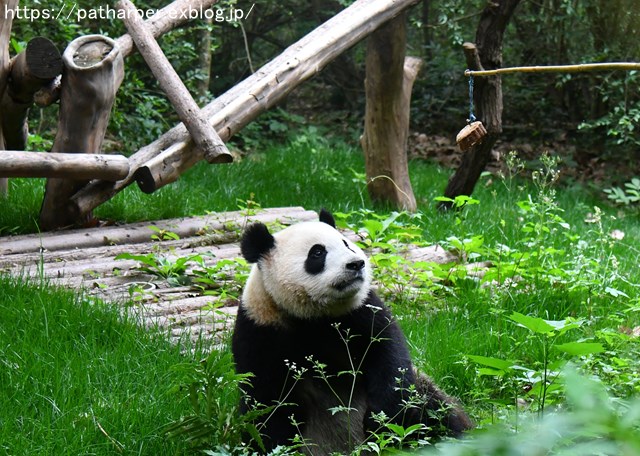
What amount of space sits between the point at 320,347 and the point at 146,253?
265cm

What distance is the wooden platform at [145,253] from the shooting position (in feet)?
15.1

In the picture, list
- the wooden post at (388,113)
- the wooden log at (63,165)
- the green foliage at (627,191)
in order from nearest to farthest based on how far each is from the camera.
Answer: the wooden log at (63,165) → the green foliage at (627,191) → the wooden post at (388,113)

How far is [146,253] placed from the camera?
556cm

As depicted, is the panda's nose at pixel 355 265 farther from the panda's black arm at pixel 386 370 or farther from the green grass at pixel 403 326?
the green grass at pixel 403 326

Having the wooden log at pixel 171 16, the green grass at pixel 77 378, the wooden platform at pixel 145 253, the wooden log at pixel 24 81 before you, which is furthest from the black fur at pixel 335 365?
the wooden log at pixel 171 16

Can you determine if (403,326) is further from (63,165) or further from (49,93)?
(49,93)

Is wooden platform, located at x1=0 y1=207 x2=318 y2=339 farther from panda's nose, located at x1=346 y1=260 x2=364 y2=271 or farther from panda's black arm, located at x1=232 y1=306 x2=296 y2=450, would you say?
panda's nose, located at x1=346 y1=260 x2=364 y2=271

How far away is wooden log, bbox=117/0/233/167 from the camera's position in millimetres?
5602

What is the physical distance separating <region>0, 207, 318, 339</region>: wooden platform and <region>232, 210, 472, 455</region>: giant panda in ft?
3.31

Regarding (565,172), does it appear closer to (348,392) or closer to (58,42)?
(58,42)

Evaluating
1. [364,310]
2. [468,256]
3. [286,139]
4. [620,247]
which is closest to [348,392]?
[364,310]

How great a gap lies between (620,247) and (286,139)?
501cm

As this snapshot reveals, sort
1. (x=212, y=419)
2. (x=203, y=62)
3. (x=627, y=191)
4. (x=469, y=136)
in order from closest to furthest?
(x=212, y=419)
(x=469, y=136)
(x=627, y=191)
(x=203, y=62)

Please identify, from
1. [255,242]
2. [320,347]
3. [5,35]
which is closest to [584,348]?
[320,347]
